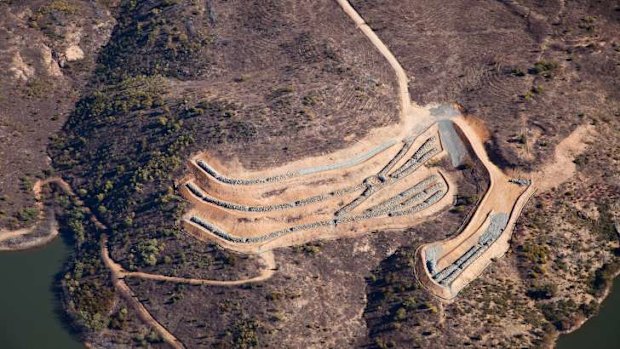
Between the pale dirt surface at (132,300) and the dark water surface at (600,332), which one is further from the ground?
the pale dirt surface at (132,300)

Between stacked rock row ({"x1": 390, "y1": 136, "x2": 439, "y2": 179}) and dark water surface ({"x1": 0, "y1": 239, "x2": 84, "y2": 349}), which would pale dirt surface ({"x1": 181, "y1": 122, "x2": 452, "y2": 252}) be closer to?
stacked rock row ({"x1": 390, "y1": 136, "x2": 439, "y2": 179})

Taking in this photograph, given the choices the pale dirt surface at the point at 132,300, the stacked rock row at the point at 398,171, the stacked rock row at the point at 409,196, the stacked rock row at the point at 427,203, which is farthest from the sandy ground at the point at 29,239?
the stacked rock row at the point at 427,203

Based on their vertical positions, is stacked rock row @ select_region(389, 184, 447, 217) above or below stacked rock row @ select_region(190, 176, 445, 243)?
below

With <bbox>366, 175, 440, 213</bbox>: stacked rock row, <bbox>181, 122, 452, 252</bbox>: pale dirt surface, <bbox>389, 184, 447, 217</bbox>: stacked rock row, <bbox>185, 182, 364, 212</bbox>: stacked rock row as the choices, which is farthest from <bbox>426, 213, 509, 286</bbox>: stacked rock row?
<bbox>185, 182, 364, 212</bbox>: stacked rock row

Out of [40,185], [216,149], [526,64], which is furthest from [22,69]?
[526,64]

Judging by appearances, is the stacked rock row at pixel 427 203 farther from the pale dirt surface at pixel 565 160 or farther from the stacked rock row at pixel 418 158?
the pale dirt surface at pixel 565 160

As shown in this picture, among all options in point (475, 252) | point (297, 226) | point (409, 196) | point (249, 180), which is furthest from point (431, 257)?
point (249, 180)

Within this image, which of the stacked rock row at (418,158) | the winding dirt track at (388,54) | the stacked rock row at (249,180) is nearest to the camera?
the stacked rock row at (249,180)
